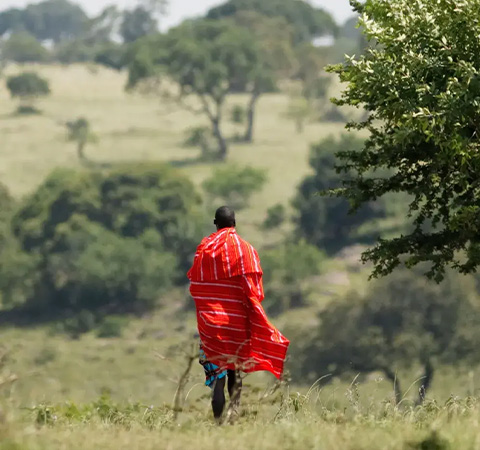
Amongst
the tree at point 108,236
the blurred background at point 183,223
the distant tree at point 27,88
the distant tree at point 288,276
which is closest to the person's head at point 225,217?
the blurred background at point 183,223

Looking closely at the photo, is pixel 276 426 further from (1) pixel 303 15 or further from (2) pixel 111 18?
(2) pixel 111 18

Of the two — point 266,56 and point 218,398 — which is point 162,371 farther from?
point 266,56

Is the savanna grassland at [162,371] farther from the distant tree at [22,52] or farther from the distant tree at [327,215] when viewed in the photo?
the distant tree at [22,52]

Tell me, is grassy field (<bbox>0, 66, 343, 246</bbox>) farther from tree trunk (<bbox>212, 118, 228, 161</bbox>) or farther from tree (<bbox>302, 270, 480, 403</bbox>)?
tree (<bbox>302, 270, 480, 403</bbox>)

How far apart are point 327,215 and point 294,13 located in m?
60.3

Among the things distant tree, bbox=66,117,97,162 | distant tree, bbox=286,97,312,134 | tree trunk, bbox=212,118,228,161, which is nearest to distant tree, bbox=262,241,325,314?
tree trunk, bbox=212,118,228,161

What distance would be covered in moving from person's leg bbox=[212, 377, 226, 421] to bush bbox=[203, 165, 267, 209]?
65.3 metres

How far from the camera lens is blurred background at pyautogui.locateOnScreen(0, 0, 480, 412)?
4741 cm

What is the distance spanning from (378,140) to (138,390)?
136 feet

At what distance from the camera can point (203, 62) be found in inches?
3410

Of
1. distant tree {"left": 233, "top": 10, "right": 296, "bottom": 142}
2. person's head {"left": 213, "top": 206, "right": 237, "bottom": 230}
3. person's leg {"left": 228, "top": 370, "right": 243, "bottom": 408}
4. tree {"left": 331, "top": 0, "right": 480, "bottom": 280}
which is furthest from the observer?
distant tree {"left": 233, "top": 10, "right": 296, "bottom": 142}

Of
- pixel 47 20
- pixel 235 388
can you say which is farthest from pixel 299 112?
pixel 47 20

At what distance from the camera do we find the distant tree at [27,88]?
95.8 m

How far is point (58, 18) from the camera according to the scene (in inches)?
7254
